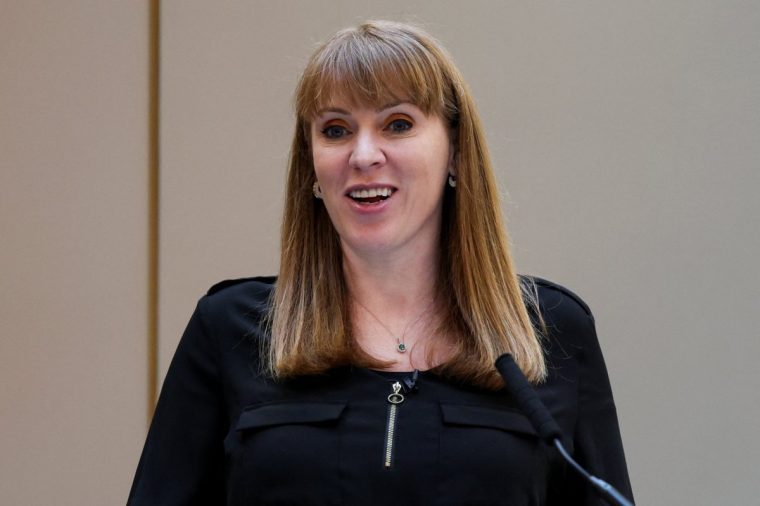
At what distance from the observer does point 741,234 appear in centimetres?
267

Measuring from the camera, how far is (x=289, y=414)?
68.6 inches

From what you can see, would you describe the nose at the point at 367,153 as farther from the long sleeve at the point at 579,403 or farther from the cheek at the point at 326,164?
the long sleeve at the point at 579,403

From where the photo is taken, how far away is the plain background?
8.80 ft

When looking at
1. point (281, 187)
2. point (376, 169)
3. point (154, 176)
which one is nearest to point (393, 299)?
point (376, 169)

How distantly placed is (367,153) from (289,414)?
416mm

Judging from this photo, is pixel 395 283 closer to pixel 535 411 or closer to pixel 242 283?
pixel 242 283

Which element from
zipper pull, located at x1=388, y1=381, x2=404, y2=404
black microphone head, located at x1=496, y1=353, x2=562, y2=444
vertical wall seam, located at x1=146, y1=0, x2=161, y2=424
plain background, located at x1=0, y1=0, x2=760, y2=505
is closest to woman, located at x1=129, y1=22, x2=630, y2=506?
zipper pull, located at x1=388, y1=381, x2=404, y2=404

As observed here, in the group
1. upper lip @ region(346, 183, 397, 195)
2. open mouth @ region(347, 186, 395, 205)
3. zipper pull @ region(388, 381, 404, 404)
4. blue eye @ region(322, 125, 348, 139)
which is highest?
blue eye @ region(322, 125, 348, 139)

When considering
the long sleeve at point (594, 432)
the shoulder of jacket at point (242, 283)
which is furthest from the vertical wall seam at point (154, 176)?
the long sleeve at point (594, 432)
